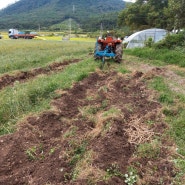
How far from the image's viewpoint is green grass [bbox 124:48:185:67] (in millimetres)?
10841

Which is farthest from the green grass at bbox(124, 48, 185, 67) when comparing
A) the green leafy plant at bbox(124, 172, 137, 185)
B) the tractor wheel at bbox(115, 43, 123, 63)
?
the green leafy plant at bbox(124, 172, 137, 185)

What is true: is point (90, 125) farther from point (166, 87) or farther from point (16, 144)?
point (166, 87)

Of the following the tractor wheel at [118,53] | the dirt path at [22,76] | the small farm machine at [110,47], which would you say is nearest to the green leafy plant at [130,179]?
the dirt path at [22,76]

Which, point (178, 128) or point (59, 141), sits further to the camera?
point (178, 128)

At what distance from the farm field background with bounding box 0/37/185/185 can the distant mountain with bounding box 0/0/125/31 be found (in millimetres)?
56778

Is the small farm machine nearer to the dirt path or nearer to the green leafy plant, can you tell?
the dirt path

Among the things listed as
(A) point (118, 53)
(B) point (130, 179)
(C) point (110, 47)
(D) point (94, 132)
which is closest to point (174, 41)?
(A) point (118, 53)

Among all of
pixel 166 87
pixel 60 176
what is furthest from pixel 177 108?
pixel 60 176

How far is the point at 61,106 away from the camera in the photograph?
217 inches

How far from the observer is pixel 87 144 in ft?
12.6

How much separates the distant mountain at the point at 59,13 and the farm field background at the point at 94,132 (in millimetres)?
56778

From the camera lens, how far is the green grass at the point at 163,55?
10.8m

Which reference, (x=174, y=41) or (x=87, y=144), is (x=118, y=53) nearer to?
(x=174, y=41)

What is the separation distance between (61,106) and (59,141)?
157cm
